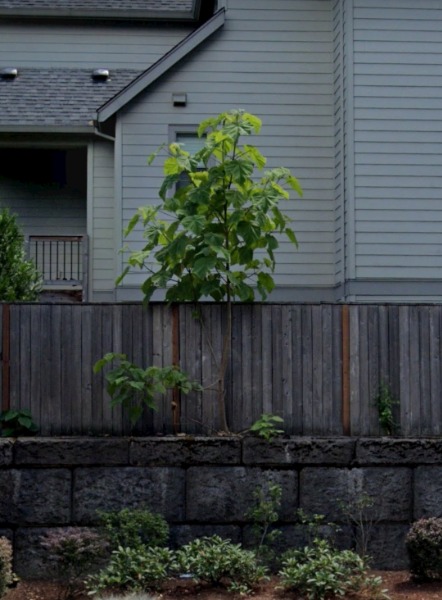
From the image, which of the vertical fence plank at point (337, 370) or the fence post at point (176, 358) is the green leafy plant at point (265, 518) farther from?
the fence post at point (176, 358)

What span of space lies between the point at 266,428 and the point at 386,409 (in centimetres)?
109

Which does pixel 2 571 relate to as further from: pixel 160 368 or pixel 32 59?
pixel 32 59

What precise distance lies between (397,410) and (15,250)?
4.85 metres

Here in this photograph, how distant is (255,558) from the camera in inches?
310

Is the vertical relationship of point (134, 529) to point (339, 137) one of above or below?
below

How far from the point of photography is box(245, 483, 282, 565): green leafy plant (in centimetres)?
787

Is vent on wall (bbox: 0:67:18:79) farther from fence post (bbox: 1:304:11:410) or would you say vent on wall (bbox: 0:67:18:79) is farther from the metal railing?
fence post (bbox: 1:304:11:410)

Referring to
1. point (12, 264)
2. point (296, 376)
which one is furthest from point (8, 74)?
point (296, 376)

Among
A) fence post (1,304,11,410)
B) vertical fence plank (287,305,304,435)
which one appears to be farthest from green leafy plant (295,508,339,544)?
fence post (1,304,11,410)

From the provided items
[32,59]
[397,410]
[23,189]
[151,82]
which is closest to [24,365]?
[397,410]

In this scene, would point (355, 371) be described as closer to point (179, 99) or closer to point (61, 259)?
point (179, 99)

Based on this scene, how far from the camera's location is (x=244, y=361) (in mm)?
8570

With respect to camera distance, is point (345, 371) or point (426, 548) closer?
point (426, 548)

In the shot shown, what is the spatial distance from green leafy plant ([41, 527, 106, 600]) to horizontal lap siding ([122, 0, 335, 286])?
19.3 ft
